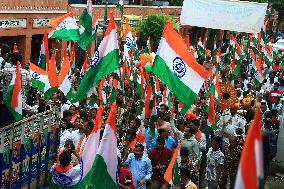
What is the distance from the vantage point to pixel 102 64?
902cm

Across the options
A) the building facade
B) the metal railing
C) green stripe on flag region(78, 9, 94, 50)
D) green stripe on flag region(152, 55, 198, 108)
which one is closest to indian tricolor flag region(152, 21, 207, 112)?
green stripe on flag region(152, 55, 198, 108)

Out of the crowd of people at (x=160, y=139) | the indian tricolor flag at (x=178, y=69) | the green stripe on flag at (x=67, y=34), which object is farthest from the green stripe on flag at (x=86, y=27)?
the indian tricolor flag at (x=178, y=69)

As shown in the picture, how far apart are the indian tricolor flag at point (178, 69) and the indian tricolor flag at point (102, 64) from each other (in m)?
0.67

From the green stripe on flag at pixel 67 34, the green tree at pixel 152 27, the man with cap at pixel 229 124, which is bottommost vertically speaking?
the green tree at pixel 152 27

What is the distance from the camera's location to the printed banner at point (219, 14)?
1150 inches

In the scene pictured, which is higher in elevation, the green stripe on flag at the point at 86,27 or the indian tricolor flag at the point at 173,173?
the green stripe on flag at the point at 86,27

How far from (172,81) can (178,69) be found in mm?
219

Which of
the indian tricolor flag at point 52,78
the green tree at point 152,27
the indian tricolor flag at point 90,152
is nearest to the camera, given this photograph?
the indian tricolor flag at point 90,152

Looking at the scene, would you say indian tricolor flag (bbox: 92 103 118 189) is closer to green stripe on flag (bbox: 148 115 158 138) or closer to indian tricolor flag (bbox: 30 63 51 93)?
green stripe on flag (bbox: 148 115 158 138)

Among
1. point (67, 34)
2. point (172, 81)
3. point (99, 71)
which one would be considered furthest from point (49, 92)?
point (67, 34)

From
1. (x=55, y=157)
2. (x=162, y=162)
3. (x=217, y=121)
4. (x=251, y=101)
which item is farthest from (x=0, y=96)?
(x=251, y=101)

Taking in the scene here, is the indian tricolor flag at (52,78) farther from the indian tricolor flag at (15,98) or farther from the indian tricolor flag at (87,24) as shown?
the indian tricolor flag at (15,98)

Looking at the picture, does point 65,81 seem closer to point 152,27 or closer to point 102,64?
point 102,64

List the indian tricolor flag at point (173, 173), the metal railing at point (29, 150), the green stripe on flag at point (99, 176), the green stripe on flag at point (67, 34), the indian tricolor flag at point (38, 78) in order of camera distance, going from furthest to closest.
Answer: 1. the green stripe on flag at point (67, 34)
2. the indian tricolor flag at point (38, 78)
3. the indian tricolor flag at point (173, 173)
4. the metal railing at point (29, 150)
5. the green stripe on flag at point (99, 176)
